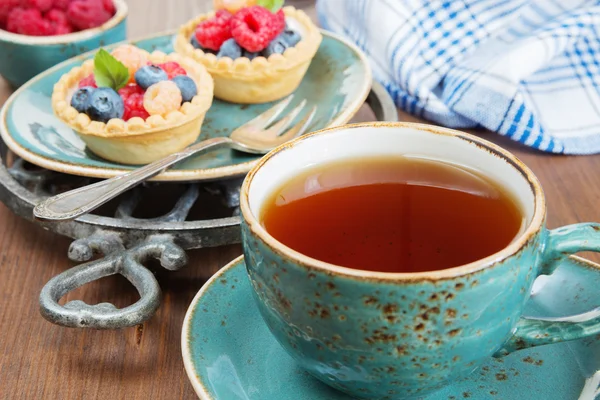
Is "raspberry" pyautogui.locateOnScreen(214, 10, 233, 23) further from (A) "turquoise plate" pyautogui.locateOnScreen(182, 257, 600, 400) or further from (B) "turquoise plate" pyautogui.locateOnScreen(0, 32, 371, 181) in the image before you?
(A) "turquoise plate" pyautogui.locateOnScreen(182, 257, 600, 400)

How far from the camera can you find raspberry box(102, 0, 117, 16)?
69.0 inches

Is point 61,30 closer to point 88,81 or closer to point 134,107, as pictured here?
point 88,81

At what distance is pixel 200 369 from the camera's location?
754mm

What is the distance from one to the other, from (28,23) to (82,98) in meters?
0.42

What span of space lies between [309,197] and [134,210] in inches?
19.7

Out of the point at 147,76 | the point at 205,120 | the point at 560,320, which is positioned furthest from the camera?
the point at 205,120

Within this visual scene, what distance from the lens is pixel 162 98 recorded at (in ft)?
4.36

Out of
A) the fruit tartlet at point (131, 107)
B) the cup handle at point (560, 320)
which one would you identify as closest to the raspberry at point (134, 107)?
the fruit tartlet at point (131, 107)

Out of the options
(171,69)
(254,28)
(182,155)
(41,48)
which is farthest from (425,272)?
(41,48)

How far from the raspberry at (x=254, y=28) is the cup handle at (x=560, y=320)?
947 mm

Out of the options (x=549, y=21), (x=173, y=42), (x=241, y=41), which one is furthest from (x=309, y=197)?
(x=549, y=21)

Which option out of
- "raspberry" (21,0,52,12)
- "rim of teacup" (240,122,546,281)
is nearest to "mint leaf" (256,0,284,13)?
"raspberry" (21,0,52,12)

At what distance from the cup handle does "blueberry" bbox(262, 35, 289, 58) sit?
952 mm

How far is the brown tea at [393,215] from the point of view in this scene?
77cm
